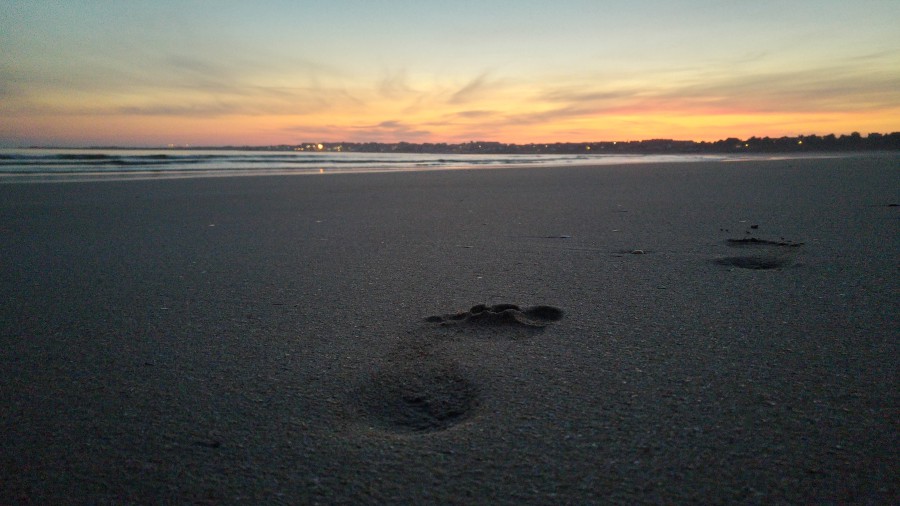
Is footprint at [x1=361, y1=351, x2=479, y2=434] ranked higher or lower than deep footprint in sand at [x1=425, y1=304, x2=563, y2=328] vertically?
lower

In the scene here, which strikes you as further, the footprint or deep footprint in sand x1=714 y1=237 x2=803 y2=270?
deep footprint in sand x1=714 y1=237 x2=803 y2=270

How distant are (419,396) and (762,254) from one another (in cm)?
212

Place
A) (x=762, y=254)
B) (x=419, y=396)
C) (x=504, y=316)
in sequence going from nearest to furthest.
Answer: (x=419, y=396) < (x=504, y=316) < (x=762, y=254)

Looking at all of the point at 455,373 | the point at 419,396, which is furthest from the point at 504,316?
the point at 419,396

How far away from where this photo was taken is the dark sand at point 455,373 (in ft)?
2.91

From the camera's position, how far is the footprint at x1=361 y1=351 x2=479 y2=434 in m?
1.08

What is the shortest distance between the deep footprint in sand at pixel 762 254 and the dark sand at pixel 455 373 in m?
0.02

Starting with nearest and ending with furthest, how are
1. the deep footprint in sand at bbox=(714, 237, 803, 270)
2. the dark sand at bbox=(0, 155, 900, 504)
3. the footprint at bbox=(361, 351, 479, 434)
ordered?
1. the dark sand at bbox=(0, 155, 900, 504)
2. the footprint at bbox=(361, 351, 479, 434)
3. the deep footprint in sand at bbox=(714, 237, 803, 270)

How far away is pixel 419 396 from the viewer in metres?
1.19

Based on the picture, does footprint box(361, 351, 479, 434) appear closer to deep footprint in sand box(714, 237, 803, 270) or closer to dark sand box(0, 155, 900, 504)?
dark sand box(0, 155, 900, 504)

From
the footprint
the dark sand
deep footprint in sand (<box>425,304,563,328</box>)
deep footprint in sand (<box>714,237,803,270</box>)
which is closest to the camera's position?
Answer: the dark sand

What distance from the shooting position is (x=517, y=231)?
3422 millimetres

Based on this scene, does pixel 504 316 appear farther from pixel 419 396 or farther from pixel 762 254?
pixel 762 254

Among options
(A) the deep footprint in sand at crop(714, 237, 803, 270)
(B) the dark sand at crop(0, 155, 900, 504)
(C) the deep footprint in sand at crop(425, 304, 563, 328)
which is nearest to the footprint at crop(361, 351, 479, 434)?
(B) the dark sand at crop(0, 155, 900, 504)
